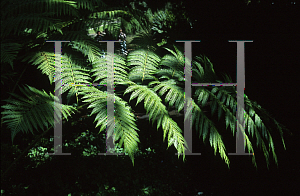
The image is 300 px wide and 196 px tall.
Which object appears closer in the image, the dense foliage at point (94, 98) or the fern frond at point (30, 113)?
the fern frond at point (30, 113)

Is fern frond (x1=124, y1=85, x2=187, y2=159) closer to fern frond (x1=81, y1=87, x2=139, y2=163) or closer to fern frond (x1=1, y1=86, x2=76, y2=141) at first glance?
fern frond (x1=81, y1=87, x2=139, y2=163)

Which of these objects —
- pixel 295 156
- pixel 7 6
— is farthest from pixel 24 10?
pixel 295 156

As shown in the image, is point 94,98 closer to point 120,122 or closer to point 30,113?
point 120,122

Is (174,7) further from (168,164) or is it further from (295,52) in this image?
(168,164)

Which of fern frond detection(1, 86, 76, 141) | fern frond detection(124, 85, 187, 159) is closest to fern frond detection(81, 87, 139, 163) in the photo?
fern frond detection(124, 85, 187, 159)

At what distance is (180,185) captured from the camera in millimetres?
2836

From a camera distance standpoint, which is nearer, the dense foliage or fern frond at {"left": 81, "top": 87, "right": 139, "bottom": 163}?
fern frond at {"left": 81, "top": 87, "right": 139, "bottom": 163}

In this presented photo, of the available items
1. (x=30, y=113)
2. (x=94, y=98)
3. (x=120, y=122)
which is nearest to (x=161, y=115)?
(x=120, y=122)

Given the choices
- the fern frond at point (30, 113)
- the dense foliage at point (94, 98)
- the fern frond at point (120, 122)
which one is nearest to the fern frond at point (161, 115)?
the dense foliage at point (94, 98)

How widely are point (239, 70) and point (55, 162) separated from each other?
2447 mm

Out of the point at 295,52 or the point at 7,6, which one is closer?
the point at 7,6

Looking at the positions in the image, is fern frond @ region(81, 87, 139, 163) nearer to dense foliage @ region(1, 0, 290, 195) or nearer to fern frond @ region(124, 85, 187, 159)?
dense foliage @ region(1, 0, 290, 195)

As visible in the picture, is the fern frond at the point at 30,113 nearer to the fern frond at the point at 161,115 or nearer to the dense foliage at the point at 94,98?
the dense foliage at the point at 94,98

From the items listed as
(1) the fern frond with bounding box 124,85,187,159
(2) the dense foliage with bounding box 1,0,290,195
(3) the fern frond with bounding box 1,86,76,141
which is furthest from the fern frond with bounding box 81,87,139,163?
(3) the fern frond with bounding box 1,86,76,141
